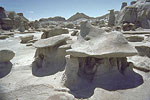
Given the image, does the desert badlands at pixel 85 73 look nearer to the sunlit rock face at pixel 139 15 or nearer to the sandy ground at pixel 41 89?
the sandy ground at pixel 41 89

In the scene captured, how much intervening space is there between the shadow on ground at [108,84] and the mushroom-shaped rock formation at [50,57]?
1281mm

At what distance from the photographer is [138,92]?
9.89 feet

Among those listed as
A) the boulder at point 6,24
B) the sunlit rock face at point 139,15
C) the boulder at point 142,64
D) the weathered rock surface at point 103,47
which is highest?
the sunlit rock face at point 139,15

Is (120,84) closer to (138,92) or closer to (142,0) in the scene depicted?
(138,92)

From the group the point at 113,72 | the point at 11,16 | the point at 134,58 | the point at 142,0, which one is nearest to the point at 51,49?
the point at 113,72

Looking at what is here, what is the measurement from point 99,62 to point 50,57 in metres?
1.93

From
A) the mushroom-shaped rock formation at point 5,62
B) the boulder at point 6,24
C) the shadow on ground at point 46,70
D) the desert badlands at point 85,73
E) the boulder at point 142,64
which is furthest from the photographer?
the boulder at point 6,24

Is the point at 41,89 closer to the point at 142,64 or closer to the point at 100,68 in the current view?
the point at 100,68

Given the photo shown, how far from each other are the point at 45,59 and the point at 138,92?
3100 millimetres

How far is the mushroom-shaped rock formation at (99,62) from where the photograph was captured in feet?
10.9

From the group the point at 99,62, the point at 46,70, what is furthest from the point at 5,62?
the point at 99,62

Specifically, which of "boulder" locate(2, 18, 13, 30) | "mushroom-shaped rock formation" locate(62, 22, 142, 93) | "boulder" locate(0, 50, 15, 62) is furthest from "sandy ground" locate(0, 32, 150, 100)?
"boulder" locate(2, 18, 13, 30)

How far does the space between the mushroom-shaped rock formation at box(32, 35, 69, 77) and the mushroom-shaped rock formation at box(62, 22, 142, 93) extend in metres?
0.99

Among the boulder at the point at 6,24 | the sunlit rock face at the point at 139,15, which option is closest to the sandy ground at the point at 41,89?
the sunlit rock face at the point at 139,15
